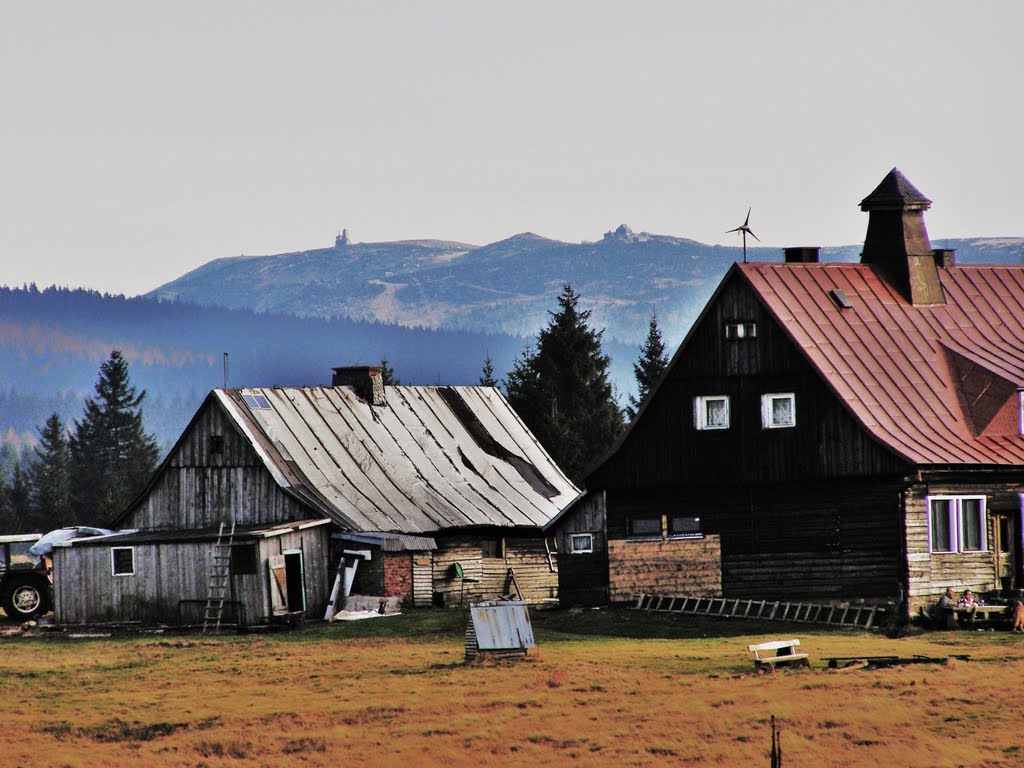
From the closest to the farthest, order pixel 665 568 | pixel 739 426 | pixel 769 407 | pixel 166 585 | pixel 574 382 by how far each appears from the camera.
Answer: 1. pixel 769 407
2. pixel 739 426
3. pixel 665 568
4. pixel 166 585
5. pixel 574 382

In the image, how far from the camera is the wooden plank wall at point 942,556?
44406mm

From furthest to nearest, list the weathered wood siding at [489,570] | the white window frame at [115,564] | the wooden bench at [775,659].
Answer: the weathered wood siding at [489,570]
the white window frame at [115,564]
the wooden bench at [775,659]

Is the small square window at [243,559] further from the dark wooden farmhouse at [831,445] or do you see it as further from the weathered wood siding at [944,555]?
the weathered wood siding at [944,555]

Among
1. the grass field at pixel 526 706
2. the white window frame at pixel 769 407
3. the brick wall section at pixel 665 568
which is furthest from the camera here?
the brick wall section at pixel 665 568

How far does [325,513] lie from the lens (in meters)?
53.5

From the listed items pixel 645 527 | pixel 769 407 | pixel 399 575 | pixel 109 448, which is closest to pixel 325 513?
pixel 399 575

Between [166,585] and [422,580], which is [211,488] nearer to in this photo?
[166,585]

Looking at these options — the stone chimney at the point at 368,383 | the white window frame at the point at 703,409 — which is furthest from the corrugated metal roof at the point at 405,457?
the white window frame at the point at 703,409

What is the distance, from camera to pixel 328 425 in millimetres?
58969

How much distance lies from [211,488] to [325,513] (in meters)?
4.31

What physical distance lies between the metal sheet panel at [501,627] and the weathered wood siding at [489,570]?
15.2 meters

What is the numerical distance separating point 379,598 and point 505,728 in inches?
870

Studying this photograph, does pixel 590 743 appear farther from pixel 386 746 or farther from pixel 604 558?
pixel 604 558

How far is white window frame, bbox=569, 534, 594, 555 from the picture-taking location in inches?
1994
